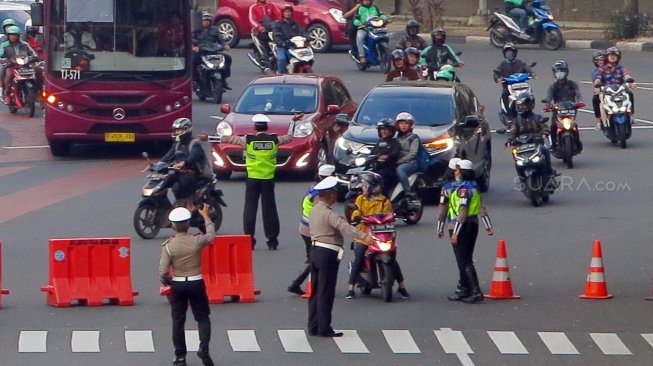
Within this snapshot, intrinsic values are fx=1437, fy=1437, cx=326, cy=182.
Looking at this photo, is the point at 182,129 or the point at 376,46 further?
the point at 376,46

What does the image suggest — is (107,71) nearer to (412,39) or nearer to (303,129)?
(303,129)

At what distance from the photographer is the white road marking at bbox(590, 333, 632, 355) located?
40.5 feet

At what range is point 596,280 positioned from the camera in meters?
14.4

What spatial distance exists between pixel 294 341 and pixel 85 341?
1836 mm

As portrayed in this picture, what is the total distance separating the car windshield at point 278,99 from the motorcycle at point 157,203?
5408mm

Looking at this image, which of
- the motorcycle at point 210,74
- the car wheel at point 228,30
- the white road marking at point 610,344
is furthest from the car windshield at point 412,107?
the car wheel at point 228,30

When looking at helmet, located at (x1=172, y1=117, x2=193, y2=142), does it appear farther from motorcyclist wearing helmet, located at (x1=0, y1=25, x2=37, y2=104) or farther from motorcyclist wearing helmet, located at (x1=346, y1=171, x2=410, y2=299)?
motorcyclist wearing helmet, located at (x1=0, y1=25, x2=37, y2=104)

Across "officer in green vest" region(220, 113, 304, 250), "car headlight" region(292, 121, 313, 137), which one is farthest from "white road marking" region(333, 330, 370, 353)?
"car headlight" region(292, 121, 313, 137)

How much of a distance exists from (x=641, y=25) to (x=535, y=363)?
97.2 feet

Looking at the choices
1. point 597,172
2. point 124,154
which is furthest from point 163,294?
point 124,154

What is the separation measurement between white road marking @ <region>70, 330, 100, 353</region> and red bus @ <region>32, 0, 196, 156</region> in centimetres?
1188

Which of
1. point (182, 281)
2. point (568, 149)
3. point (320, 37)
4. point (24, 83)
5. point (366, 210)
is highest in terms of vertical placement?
point (182, 281)

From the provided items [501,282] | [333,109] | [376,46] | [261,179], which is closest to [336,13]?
[376,46]

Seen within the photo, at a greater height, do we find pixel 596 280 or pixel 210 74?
pixel 596 280
